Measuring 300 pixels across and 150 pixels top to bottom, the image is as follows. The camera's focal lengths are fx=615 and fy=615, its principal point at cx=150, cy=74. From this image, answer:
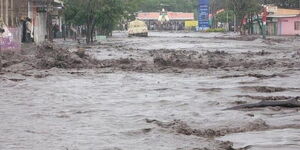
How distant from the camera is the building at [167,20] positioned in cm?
13138

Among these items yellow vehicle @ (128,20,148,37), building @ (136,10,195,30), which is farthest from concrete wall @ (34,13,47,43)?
building @ (136,10,195,30)

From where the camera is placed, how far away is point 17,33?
2923 cm

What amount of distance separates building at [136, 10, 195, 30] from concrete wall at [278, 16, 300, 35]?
58.5 m

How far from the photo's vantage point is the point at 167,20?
12988 cm

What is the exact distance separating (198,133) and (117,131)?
3.73ft

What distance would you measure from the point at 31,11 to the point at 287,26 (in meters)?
37.7

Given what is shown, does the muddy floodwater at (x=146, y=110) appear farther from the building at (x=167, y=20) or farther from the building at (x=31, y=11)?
A: the building at (x=167, y=20)

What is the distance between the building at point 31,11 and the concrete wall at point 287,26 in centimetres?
3264

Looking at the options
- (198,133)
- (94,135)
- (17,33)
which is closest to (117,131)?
(94,135)

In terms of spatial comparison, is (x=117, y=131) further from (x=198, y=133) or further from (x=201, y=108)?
(x=201, y=108)

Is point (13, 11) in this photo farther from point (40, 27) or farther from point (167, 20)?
point (167, 20)

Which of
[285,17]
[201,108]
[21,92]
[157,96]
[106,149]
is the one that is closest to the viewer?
[106,149]

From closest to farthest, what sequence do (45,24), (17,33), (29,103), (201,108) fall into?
(201,108)
(29,103)
(17,33)
(45,24)

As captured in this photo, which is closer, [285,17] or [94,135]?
[94,135]
